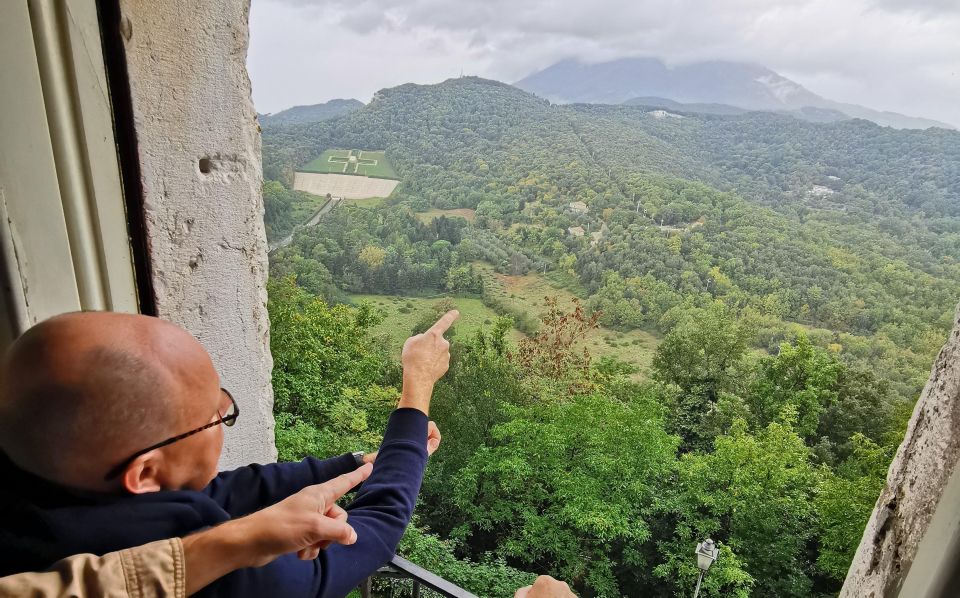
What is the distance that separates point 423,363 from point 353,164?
7465 mm

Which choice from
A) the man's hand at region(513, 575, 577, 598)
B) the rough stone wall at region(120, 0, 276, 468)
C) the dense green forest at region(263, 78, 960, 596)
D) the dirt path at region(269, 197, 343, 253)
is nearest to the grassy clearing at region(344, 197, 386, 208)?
the dense green forest at region(263, 78, 960, 596)

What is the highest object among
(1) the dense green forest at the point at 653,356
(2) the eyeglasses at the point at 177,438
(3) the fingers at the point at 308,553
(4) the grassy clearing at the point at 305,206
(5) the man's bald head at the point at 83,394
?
(5) the man's bald head at the point at 83,394

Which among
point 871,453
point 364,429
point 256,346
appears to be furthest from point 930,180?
point 364,429

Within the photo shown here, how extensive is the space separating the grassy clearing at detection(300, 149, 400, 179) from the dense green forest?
0.21 meters

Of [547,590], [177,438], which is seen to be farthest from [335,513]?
[547,590]

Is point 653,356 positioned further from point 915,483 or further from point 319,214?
point 915,483

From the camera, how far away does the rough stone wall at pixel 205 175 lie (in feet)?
2.63

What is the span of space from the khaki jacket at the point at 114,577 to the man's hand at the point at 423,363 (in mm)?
325

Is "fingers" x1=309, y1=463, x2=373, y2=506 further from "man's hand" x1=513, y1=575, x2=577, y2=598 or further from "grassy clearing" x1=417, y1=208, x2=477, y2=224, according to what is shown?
"grassy clearing" x1=417, y1=208, x2=477, y2=224

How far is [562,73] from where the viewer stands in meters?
9.95

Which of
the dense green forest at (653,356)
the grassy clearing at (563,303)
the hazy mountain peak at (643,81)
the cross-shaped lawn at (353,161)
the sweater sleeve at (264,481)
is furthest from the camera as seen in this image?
the grassy clearing at (563,303)

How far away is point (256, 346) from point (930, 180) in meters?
5.45

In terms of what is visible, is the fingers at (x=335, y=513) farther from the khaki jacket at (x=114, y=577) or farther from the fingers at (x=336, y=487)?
the khaki jacket at (x=114, y=577)

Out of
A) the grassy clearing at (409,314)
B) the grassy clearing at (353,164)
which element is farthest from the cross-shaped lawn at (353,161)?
the grassy clearing at (409,314)
